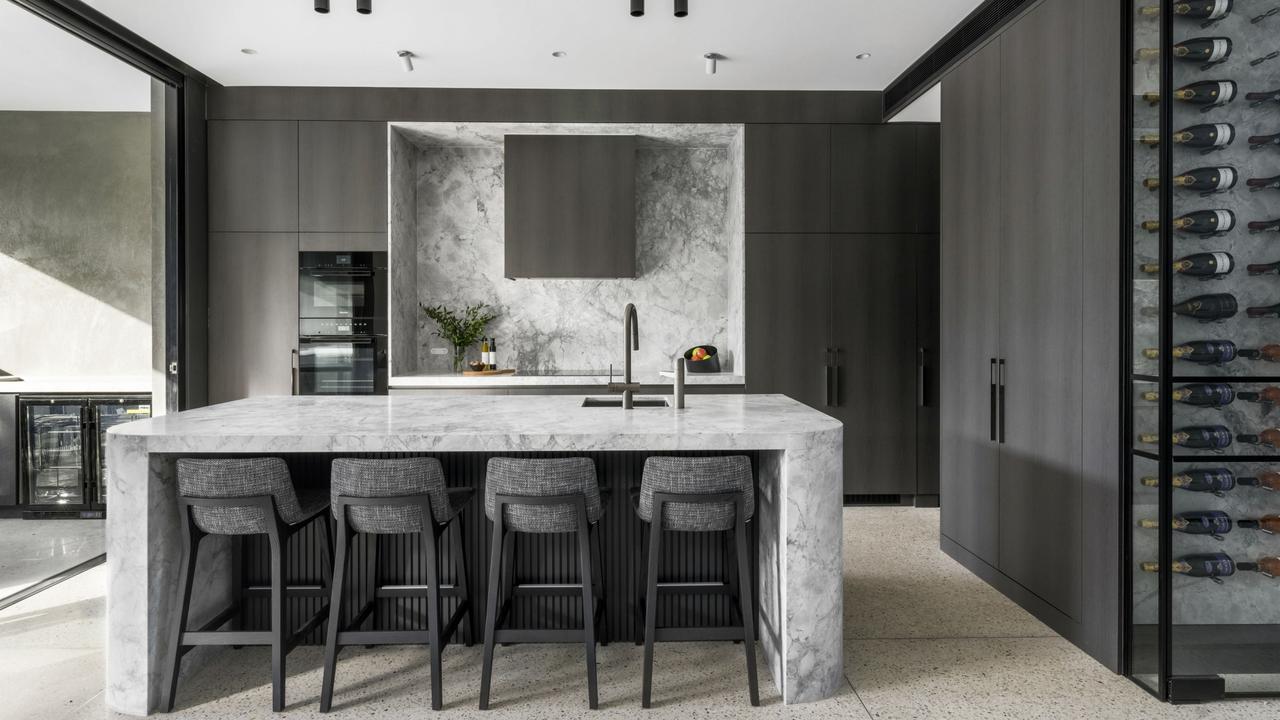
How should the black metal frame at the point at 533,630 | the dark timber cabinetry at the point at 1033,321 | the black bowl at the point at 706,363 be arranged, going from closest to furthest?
the black metal frame at the point at 533,630 < the dark timber cabinetry at the point at 1033,321 < the black bowl at the point at 706,363

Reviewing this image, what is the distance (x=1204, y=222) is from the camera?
221 cm

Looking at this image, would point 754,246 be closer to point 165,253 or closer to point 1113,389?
point 1113,389

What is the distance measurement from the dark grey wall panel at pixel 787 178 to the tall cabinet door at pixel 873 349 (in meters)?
0.27

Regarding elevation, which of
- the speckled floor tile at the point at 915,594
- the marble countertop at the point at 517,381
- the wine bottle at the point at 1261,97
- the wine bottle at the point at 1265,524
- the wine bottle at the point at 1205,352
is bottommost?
the speckled floor tile at the point at 915,594

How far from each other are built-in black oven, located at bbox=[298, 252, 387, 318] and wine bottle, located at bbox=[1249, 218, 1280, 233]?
4.41m

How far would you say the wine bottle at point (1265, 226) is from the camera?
222 cm

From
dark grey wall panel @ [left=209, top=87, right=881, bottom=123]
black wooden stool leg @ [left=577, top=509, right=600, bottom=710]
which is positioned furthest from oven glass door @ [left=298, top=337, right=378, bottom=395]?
black wooden stool leg @ [left=577, top=509, right=600, bottom=710]

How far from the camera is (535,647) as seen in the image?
8.54ft

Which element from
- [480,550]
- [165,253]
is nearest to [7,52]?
[165,253]

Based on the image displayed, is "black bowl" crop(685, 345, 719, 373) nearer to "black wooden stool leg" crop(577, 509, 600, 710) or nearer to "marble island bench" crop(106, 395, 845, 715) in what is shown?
"marble island bench" crop(106, 395, 845, 715)

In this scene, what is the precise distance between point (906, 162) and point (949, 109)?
1.05 meters

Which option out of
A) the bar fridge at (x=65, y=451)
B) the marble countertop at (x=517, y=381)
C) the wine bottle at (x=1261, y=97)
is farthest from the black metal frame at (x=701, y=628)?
the bar fridge at (x=65, y=451)

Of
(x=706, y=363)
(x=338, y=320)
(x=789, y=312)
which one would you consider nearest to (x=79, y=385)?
(x=338, y=320)

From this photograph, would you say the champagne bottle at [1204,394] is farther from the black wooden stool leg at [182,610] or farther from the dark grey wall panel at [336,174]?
the dark grey wall panel at [336,174]
